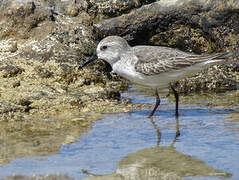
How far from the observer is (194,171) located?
507 centimetres

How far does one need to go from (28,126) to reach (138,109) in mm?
2109

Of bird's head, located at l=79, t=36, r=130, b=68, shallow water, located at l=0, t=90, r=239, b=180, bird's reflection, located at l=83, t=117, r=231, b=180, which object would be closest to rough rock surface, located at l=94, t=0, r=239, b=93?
bird's head, located at l=79, t=36, r=130, b=68

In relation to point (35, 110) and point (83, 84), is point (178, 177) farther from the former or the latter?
point (83, 84)

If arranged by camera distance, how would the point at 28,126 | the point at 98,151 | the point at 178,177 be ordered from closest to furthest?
the point at 178,177 < the point at 98,151 < the point at 28,126

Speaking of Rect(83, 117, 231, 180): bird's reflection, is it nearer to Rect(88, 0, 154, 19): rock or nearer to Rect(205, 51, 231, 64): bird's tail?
Rect(205, 51, 231, 64): bird's tail

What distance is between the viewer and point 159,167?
528cm

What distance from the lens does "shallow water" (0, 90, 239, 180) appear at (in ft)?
17.0

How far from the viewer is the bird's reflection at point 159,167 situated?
5.01m

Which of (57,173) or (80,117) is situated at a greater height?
(80,117)

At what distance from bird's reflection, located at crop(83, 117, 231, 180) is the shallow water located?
0.4 inches

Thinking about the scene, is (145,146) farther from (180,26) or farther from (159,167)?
(180,26)

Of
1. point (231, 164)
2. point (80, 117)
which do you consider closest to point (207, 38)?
point (80, 117)

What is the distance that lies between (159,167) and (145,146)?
2.68 feet

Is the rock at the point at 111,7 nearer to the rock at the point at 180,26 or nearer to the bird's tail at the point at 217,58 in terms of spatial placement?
the rock at the point at 180,26
